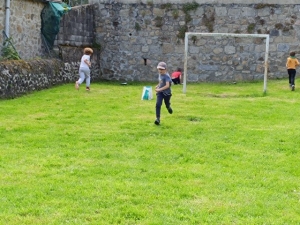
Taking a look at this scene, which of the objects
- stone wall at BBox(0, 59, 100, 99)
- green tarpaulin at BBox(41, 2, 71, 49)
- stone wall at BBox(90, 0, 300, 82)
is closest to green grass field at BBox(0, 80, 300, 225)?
stone wall at BBox(0, 59, 100, 99)

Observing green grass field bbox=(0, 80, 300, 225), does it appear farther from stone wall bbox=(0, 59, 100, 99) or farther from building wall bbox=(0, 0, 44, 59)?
building wall bbox=(0, 0, 44, 59)

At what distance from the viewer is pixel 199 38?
62.3ft

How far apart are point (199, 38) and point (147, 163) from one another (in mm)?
12338

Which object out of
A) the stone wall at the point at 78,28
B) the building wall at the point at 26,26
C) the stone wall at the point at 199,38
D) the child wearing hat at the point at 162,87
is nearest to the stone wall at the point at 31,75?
the building wall at the point at 26,26

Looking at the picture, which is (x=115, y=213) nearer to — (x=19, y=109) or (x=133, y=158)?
(x=133, y=158)

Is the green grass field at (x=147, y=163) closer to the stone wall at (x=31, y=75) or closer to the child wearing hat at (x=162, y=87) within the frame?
the child wearing hat at (x=162, y=87)

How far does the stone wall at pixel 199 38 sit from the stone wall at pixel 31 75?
2571 millimetres

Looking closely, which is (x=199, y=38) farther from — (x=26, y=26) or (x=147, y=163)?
(x=147, y=163)

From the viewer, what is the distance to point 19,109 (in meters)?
11.5

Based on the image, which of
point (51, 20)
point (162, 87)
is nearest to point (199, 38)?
point (51, 20)

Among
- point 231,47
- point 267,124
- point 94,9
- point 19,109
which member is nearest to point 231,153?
point 267,124

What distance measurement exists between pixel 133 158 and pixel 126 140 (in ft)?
4.02

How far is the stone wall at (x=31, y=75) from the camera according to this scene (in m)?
13.1

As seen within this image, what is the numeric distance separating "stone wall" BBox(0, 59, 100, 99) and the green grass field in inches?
27.5
